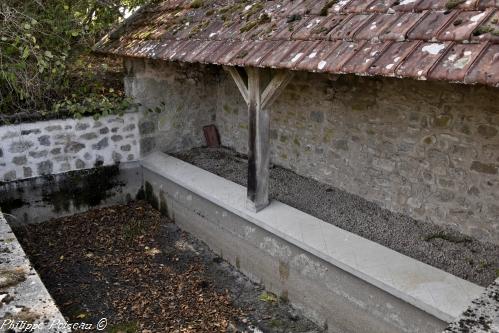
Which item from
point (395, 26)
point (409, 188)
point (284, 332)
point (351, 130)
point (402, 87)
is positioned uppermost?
point (395, 26)

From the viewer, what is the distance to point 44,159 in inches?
228

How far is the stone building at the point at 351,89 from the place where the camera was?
2.67 m

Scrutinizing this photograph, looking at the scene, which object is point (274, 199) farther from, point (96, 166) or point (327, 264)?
point (96, 166)

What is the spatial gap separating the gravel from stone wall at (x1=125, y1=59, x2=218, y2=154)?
3.14ft

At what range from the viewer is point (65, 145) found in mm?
5902

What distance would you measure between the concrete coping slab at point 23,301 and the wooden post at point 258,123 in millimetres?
2214

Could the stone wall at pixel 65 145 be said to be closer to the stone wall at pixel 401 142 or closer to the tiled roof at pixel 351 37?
the tiled roof at pixel 351 37

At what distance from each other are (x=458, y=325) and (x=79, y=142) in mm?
5154

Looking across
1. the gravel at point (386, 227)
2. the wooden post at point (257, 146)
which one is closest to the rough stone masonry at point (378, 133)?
the gravel at point (386, 227)

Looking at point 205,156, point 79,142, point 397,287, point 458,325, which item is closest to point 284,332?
point 397,287

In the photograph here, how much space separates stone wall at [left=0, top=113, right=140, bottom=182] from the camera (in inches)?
220

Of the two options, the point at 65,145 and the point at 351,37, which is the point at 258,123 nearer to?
the point at 351,37

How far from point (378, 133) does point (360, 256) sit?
1572 mm

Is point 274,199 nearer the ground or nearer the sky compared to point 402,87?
nearer the ground
